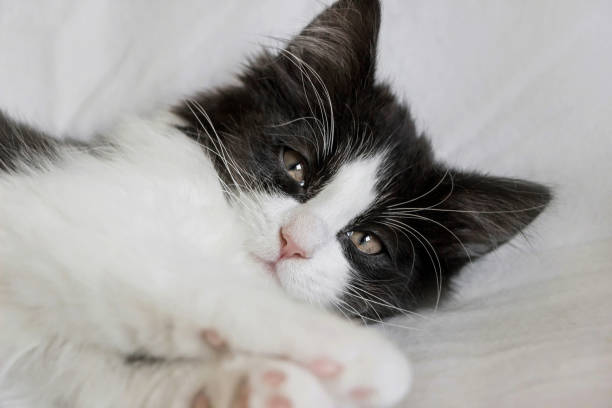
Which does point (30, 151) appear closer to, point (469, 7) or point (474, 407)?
point (474, 407)

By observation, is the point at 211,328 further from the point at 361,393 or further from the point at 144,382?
the point at 361,393

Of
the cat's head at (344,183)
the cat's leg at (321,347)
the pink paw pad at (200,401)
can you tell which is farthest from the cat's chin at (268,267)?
the pink paw pad at (200,401)

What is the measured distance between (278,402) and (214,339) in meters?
0.17

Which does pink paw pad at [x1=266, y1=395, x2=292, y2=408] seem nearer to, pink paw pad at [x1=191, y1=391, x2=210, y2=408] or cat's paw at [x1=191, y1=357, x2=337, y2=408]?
cat's paw at [x1=191, y1=357, x2=337, y2=408]

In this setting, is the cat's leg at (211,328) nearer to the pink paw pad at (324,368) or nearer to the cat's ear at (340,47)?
the pink paw pad at (324,368)

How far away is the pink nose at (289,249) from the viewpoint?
4.72 feet

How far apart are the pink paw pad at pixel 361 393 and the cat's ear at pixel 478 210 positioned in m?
0.77

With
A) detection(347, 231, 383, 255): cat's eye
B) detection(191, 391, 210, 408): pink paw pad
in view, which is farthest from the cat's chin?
detection(191, 391, 210, 408): pink paw pad

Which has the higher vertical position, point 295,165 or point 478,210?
Answer: point 478,210

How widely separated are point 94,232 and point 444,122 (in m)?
1.42

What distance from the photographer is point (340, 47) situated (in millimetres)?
1837

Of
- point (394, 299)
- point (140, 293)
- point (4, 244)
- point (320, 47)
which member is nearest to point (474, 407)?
point (394, 299)

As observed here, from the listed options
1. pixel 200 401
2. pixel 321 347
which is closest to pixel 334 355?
→ pixel 321 347

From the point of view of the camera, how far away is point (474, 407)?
1.18m
